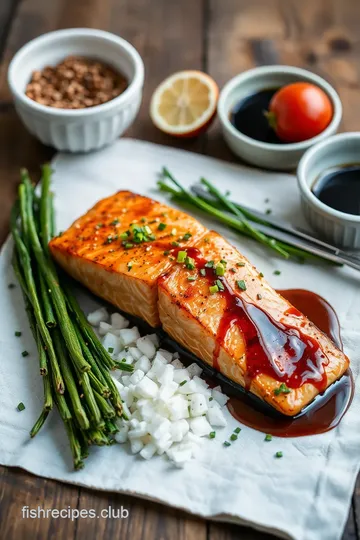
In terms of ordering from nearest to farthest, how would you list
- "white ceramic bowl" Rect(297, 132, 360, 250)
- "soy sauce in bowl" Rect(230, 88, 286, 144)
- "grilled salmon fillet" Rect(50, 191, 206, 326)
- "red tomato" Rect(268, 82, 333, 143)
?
"grilled salmon fillet" Rect(50, 191, 206, 326) → "white ceramic bowl" Rect(297, 132, 360, 250) → "red tomato" Rect(268, 82, 333, 143) → "soy sauce in bowl" Rect(230, 88, 286, 144)

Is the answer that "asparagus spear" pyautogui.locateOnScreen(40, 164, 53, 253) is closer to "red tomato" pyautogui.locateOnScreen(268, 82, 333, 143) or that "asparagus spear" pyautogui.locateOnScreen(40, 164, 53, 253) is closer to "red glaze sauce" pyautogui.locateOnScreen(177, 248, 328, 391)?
"red glaze sauce" pyautogui.locateOnScreen(177, 248, 328, 391)

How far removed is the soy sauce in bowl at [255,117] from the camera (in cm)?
416

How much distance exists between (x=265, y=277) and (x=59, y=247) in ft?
3.37

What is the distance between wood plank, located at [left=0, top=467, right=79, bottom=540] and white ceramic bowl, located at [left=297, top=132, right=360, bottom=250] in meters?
1.77

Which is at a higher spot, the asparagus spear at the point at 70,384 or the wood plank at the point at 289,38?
the wood plank at the point at 289,38

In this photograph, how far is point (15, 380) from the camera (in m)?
3.19

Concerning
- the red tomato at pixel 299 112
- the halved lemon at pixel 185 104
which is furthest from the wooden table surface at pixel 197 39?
the red tomato at pixel 299 112

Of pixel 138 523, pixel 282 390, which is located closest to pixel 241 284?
pixel 282 390

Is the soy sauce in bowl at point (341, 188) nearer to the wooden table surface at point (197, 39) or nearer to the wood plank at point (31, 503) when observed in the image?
the wooden table surface at point (197, 39)

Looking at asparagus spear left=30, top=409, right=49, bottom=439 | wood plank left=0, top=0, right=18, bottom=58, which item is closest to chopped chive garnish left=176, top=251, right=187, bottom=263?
asparagus spear left=30, top=409, right=49, bottom=439

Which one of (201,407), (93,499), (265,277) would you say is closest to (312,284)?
(265,277)

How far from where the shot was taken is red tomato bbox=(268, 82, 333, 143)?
13.1ft

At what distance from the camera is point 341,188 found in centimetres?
375

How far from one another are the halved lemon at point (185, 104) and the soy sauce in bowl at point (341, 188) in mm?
841
